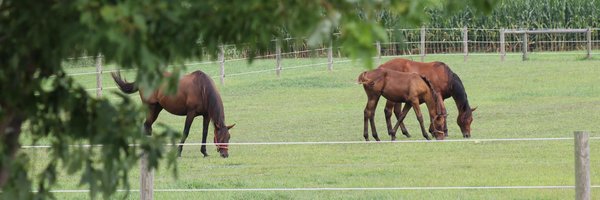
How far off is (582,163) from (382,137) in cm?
922

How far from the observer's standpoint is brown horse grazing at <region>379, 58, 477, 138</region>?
17703mm

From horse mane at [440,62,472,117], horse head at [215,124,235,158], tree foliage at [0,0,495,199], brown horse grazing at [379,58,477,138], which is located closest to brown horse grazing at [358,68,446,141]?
brown horse grazing at [379,58,477,138]

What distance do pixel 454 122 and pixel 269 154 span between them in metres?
5.30

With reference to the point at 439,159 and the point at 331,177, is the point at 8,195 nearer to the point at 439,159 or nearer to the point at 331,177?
the point at 331,177

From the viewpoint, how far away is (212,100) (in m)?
16.1

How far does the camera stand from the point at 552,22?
38.6 m

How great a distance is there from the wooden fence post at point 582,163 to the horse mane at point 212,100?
7016 millimetres

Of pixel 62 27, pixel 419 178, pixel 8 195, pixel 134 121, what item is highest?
pixel 62 27

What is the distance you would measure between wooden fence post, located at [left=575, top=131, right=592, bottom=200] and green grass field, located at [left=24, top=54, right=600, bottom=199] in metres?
2.20

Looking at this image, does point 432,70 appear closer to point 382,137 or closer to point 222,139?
point 382,137

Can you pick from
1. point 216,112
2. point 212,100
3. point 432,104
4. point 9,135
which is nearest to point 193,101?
point 212,100

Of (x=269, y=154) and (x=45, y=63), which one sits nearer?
(x=45, y=63)

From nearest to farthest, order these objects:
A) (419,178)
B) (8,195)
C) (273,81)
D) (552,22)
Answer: (8,195) → (419,178) → (273,81) → (552,22)

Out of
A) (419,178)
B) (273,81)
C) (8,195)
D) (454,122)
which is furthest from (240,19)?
(273,81)
